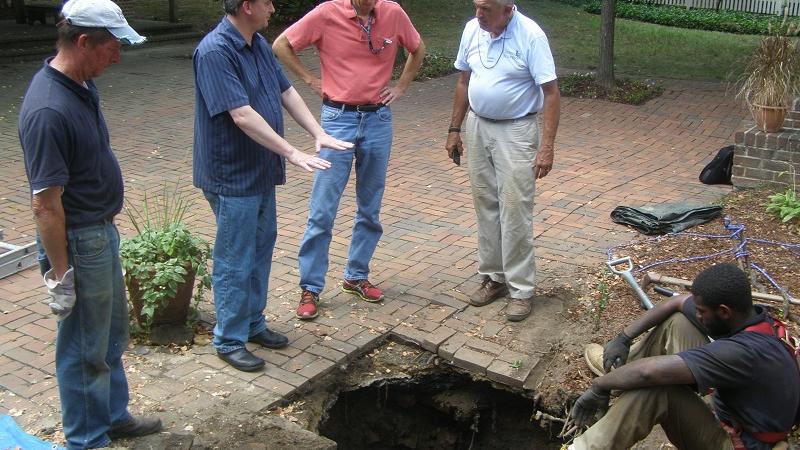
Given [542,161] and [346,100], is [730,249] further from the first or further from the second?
[346,100]

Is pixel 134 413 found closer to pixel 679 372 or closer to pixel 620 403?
pixel 620 403

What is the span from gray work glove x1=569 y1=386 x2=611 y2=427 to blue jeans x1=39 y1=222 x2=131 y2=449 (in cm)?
205

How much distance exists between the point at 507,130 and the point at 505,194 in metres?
0.37

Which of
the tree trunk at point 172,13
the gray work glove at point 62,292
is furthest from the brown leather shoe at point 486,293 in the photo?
the tree trunk at point 172,13

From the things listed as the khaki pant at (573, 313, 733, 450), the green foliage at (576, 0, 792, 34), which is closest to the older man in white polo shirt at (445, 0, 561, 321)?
the khaki pant at (573, 313, 733, 450)

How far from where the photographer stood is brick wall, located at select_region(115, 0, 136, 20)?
1840cm

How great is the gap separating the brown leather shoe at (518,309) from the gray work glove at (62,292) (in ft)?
8.68

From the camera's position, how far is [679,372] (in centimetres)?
319

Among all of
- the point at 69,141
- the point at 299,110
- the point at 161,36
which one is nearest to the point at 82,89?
the point at 69,141

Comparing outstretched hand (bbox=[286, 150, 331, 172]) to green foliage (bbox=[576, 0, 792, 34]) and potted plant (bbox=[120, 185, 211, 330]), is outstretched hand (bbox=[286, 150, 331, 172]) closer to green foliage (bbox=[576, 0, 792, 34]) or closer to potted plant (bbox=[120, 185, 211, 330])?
potted plant (bbox=[120, 185, 211, 330])

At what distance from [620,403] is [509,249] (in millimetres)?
1653

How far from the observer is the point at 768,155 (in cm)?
711

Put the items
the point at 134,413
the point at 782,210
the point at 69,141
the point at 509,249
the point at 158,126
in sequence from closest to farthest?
the point at 69,141 < the point at 134,413 < the point at 509,249 < the point at 782,210 < the point at 158,126

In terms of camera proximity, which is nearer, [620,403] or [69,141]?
[69,141]
